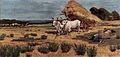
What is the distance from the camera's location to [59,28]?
8414 millimetres

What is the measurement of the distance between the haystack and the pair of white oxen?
10 centimetres

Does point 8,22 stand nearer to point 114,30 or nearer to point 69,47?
point 69,47

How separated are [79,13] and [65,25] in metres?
0.28

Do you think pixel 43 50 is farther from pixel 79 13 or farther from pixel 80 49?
pixel 79 13

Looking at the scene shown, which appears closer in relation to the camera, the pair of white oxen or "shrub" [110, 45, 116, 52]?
"shrub" [110, 45, 116, 52]

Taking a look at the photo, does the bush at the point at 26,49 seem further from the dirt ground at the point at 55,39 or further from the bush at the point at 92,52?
the bush at the point at 92,52

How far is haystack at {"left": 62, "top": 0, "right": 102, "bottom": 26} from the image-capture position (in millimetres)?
8312

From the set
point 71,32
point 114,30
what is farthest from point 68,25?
point 114,30

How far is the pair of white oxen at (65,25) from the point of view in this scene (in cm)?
838

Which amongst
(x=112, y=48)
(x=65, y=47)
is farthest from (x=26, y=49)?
(x=112, y=48)

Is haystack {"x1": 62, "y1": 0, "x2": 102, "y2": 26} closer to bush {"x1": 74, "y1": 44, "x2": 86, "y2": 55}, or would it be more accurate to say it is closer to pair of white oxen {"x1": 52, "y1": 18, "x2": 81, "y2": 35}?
pair of white oxen {"x1": 52, "y1": 18, "x2": 81, "y2": 35}

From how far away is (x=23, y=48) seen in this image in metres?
8.22

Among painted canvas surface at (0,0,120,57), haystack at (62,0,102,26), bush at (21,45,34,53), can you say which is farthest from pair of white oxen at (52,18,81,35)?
bush at (21,45,34,53)

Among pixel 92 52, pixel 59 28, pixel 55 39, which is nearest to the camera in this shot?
pixel 92 52
